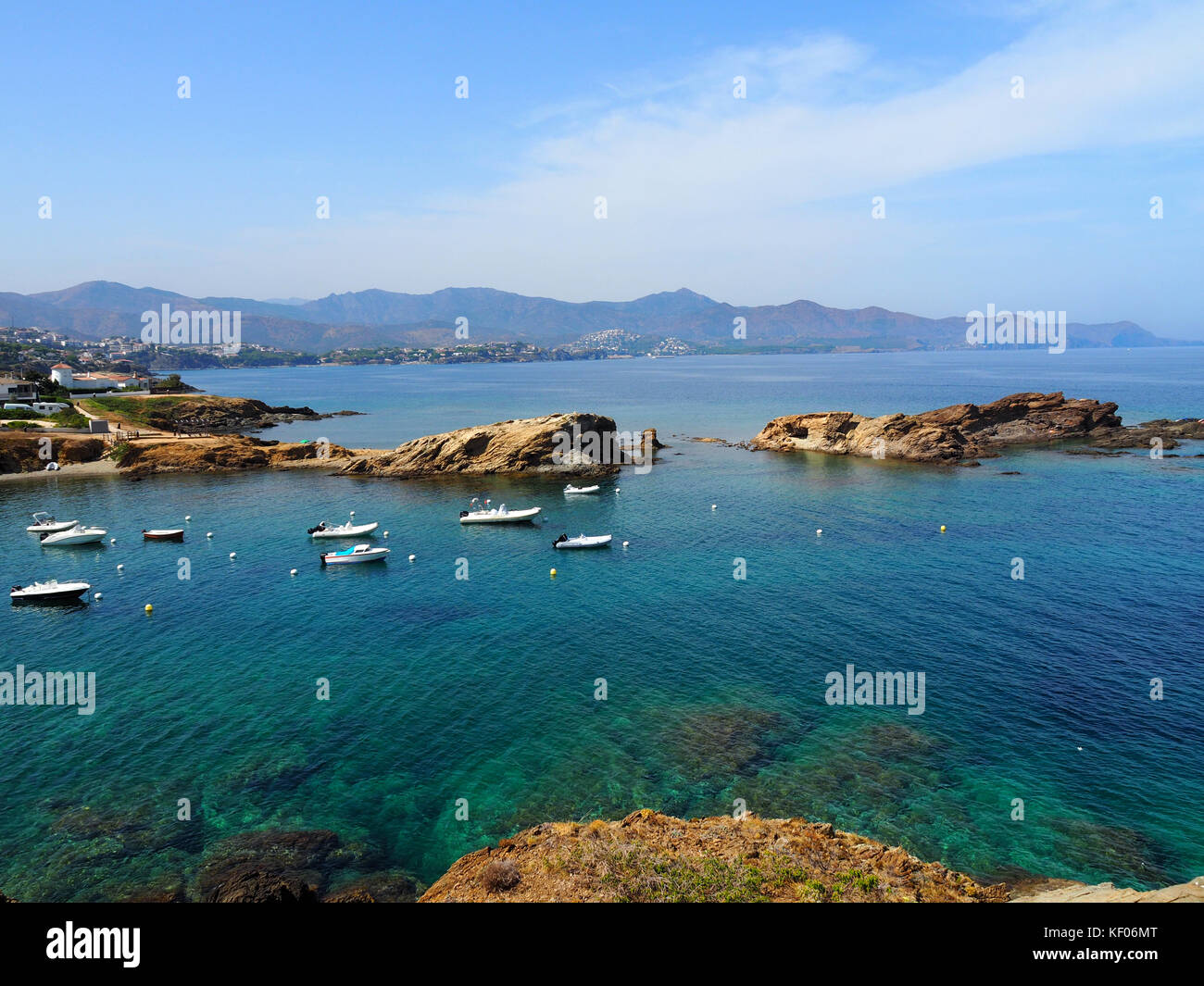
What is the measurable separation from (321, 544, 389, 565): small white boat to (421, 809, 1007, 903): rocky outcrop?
125 feet

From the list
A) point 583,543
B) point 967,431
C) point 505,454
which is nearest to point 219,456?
point 505,454

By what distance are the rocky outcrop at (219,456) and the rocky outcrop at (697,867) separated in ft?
278

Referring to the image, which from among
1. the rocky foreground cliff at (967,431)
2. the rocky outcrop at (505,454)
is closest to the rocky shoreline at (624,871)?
the rocky outcrop at (505,454)

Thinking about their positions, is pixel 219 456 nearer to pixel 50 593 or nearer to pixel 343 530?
pixel 343 530

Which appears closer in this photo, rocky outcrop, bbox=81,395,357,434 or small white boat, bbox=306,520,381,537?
small white boat, bbox=306,520,381,537

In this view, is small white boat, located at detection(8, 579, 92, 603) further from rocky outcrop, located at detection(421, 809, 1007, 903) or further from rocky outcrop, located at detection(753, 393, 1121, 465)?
rocky outcrop, located at detection(753, 393, 1121, 465)

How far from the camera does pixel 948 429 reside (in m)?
102

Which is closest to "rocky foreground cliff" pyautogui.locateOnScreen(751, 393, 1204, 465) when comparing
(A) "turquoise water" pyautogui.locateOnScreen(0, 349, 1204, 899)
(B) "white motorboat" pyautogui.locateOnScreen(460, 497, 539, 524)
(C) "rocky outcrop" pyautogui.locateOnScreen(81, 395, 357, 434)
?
(A) "turquoise water" pyautogui.locateOnScreen(0, 349, 1204, 899)

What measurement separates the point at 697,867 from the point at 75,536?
64.4 m

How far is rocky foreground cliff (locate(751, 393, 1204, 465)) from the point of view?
99062 millimetres

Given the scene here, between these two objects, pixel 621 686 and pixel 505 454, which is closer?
pixel 621 686

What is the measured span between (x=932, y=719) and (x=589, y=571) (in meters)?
28.6

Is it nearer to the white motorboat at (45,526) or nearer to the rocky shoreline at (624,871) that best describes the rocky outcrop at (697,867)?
the rocky shoreline at (624,871)
